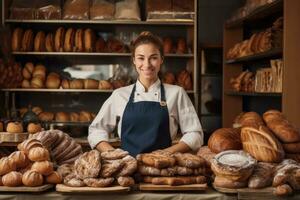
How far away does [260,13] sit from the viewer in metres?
4.23

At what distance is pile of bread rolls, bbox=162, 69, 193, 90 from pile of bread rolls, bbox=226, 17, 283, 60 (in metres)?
0.54

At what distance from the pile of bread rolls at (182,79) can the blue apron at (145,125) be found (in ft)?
7.62

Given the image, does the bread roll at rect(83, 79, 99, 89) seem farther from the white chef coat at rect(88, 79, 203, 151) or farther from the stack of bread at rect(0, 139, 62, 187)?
the stack of bread at rect(0, 139, 62, 187)

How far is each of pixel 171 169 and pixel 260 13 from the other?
9.36 ft

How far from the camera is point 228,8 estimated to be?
5.35 m

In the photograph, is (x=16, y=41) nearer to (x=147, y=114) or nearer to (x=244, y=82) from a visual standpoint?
(x=244, y=82)

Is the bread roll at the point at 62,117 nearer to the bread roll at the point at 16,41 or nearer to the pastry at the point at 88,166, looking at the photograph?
the bread roll at the point at 16,41

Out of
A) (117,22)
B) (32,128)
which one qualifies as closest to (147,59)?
(32,128)

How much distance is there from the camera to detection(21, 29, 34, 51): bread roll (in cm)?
467

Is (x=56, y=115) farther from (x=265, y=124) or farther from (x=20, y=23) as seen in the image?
(x=265, y=124)

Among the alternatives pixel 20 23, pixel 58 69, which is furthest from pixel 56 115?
pixel 20 23

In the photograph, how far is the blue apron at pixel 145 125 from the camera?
2.41 meters

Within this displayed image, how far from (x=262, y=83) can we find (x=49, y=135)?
262 cm

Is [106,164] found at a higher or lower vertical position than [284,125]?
lower
